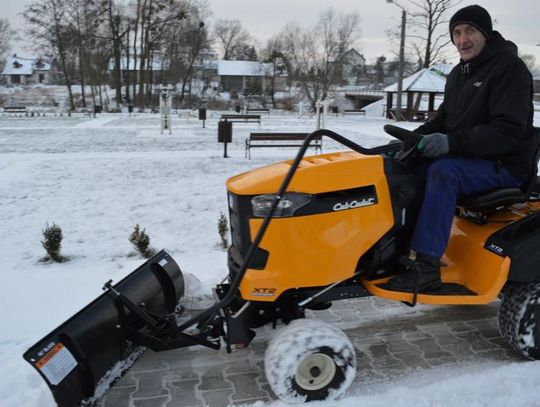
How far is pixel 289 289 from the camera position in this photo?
9.27 ft

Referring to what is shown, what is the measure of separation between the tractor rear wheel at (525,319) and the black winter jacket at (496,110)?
70cm

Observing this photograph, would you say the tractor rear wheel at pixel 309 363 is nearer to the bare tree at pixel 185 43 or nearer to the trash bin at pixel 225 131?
the trash bin at pixel 225 131

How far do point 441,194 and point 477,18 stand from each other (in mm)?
1136

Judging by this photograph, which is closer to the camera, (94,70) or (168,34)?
(94,70)

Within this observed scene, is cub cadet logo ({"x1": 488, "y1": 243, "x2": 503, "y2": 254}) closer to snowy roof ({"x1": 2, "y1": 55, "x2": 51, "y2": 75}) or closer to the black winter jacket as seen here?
the black winter jacket

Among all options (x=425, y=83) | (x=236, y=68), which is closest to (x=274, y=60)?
(x=236, y=68)

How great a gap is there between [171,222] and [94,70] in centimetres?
4183

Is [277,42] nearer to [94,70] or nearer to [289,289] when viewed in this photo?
[94,70]

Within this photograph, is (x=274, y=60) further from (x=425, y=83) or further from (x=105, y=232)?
(x=105, y=232)

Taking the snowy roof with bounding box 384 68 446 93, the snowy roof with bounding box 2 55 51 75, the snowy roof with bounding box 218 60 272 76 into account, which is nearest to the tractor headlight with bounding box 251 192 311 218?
the snowy roof with bounding box 384 68 446 93

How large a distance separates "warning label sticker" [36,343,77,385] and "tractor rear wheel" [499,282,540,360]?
254cm

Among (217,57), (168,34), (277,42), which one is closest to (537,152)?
(168,34)

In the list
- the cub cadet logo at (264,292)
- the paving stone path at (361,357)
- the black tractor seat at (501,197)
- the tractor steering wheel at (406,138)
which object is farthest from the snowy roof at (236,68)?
the cub cadet logo at (264,292)

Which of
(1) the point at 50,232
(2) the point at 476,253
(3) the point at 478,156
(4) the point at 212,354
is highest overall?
(3) the point at 478,156
